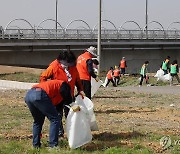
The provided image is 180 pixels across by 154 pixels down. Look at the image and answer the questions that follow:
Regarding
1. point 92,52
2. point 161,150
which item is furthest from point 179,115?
point 161,150

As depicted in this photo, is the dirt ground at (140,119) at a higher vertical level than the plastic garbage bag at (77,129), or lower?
lower

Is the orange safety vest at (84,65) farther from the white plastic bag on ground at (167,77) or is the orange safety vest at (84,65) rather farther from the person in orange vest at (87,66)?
the white plastic bag on ground at (167,77)

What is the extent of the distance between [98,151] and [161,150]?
3.09 feet

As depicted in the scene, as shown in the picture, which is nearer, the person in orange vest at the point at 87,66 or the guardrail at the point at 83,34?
the person in orange vest at the point at 87,66

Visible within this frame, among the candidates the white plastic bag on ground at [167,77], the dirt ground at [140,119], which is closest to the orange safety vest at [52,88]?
the dirt ground at [140,119]

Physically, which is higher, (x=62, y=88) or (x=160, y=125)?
(x=62, y=88)

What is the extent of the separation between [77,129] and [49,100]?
1.99 ft

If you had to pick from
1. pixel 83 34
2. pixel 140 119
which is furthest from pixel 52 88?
pixel 83 34

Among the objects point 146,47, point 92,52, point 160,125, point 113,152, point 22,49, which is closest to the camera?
point 113,152

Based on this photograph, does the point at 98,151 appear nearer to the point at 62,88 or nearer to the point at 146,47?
the point at 62,88

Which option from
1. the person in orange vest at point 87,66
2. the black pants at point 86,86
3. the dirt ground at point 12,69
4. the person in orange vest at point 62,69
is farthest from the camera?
the dirt ground at point 12,69

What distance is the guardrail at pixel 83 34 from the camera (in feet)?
136

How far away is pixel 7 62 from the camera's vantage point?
42.0m

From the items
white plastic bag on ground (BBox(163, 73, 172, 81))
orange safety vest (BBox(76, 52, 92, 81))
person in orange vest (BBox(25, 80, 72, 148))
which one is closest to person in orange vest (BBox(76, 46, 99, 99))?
orange safety vest (BBox(76, 52, 92, 81))
